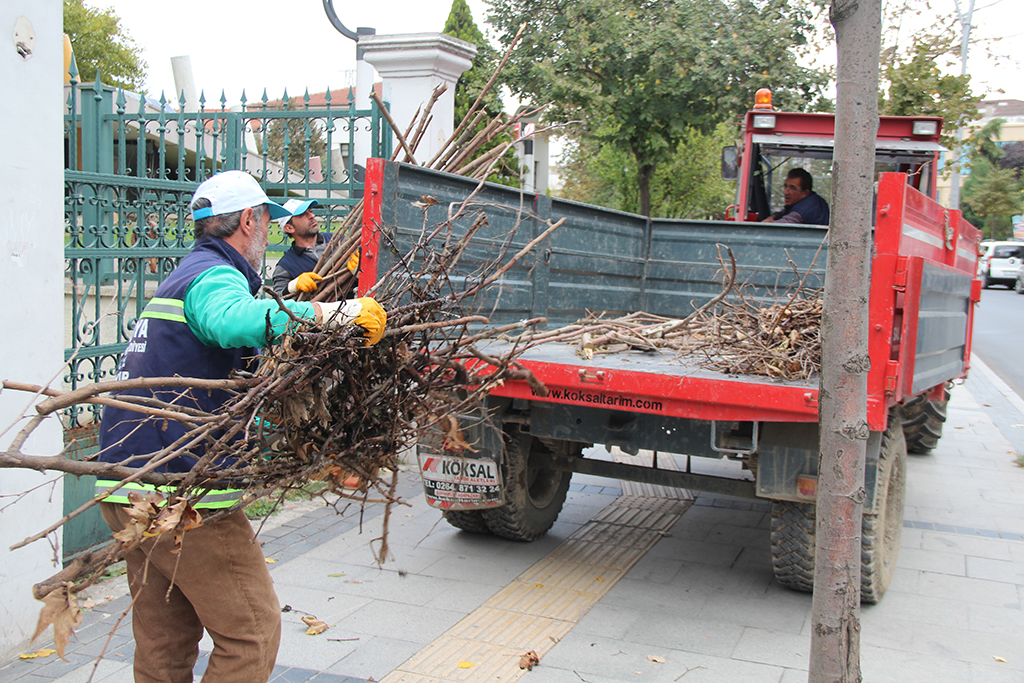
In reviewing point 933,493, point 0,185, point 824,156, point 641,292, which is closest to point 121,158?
point 0,185

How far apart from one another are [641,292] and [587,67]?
700 cm

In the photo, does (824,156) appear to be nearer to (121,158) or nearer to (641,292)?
(641,292)

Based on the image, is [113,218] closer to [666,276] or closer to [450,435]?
[450,435]

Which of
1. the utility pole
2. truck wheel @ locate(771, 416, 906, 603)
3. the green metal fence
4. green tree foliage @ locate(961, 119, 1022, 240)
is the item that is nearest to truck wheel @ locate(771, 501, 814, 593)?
truck wheel @ locate(771, 416, 906, 603)

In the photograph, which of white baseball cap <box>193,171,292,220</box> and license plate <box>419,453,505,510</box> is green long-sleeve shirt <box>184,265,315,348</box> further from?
license plate <box>419,453,505,510</box>

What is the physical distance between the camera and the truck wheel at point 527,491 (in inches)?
178

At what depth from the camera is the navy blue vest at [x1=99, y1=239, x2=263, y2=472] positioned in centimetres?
236

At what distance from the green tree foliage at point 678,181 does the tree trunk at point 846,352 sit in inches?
522

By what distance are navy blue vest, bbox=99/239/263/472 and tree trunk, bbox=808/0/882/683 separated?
1.64 metres

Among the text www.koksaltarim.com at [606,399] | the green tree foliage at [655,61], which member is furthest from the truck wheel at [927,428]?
the green tree foliage at [655,61]

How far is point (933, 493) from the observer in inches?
262

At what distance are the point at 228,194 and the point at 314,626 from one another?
7.16 feet

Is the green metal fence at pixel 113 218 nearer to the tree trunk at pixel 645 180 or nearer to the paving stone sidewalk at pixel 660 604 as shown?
the paving stone sidewalk at pixel 660 604

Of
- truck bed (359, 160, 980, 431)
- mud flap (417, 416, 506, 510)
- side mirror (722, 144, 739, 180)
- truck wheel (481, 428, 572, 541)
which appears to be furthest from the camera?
side mirror (722, 144, 739, 180)
